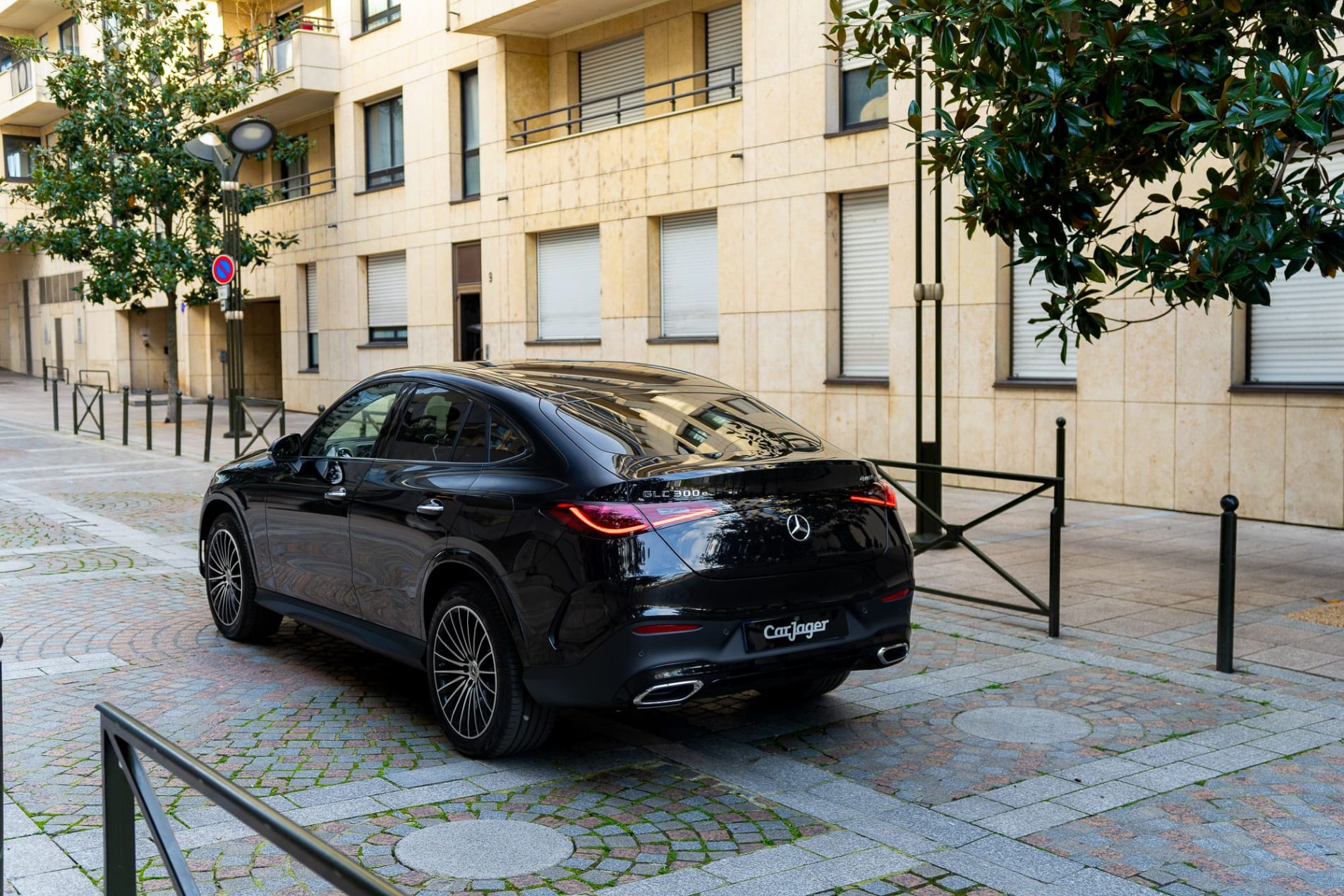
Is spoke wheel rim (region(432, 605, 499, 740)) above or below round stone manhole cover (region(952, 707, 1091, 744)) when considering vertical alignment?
above

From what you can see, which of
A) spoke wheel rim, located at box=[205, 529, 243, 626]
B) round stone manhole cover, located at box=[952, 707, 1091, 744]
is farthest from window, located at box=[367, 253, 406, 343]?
round stone manhole cover, located at box=[952, 707, 1091, 744]

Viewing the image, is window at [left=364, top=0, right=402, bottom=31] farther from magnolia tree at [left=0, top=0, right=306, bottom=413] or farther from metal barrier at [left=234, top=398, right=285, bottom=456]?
metal barrier at [left=234, top=398, right=285, bottom=456]

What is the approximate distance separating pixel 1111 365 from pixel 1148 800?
9449mm

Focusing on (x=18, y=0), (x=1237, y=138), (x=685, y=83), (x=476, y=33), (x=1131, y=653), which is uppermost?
(x=18, y=0)

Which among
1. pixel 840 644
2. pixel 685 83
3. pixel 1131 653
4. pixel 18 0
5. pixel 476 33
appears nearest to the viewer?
pixel 840 644

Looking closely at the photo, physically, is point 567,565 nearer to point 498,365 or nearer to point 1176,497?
point 498,365

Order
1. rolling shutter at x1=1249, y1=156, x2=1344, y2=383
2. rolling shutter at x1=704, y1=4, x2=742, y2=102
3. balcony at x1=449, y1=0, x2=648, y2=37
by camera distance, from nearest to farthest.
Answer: rolling shutter at x1=1249, y1=156, x2=1344, y2=383 → rolling shutter at x1=704, y1=4, x2=742, y2=102 → balcony at x1=449, y1=0, x2=648, y2=37

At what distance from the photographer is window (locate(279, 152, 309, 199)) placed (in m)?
30.6

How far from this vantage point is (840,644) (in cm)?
554

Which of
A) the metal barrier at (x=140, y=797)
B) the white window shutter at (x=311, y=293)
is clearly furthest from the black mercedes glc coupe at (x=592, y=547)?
the white window shutter at (x=311, y=293)

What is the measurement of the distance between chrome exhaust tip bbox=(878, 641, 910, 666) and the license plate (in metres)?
0.26

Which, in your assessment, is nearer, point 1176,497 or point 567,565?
point 567,565

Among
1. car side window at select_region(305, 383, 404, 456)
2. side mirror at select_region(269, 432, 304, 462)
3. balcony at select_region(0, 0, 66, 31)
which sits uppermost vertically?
balcony at select_region(0, 0, 66, 31)

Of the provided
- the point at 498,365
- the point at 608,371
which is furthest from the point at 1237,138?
the point at 498,365
